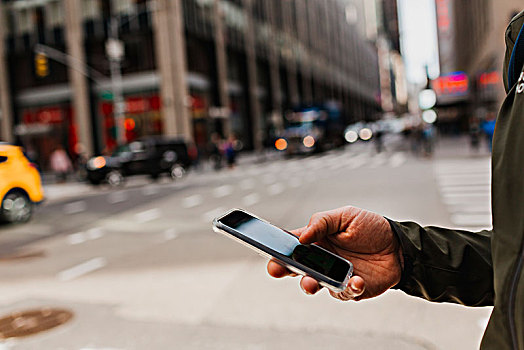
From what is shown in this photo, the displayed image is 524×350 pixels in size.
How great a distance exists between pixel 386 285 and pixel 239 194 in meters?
15.7

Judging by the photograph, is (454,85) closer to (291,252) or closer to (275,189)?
(275,189)

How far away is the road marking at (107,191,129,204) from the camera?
18.0 meters

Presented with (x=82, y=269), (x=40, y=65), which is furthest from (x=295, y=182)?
(x=82, y=269)

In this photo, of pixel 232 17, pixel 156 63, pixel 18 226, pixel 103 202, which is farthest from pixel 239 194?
pixel 232 17

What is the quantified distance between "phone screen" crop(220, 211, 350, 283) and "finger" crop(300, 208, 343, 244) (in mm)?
28

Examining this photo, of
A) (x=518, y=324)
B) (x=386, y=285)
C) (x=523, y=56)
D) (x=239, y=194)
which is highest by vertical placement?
(x=523, y=56)

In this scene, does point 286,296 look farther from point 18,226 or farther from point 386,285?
point 18,226

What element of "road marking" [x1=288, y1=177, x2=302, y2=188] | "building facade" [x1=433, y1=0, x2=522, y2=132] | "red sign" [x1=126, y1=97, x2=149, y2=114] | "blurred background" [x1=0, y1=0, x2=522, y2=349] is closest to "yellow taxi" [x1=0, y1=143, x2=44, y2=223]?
Result: "blurred background" [x1=0, y1=0, x2=522, y2=349]

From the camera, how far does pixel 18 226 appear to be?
13.3 meters

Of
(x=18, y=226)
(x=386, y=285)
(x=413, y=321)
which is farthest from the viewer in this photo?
(x=18, y=226)

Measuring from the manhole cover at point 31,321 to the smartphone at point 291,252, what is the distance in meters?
4.23

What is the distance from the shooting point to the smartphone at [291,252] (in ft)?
5.75

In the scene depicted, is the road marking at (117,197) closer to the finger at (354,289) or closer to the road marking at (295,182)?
the road marking at (295,182)

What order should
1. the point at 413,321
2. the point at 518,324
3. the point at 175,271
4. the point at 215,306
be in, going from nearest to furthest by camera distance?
the point at 518,324 → the point at 413,321 → the point at 215,306 → the point at 175,271
